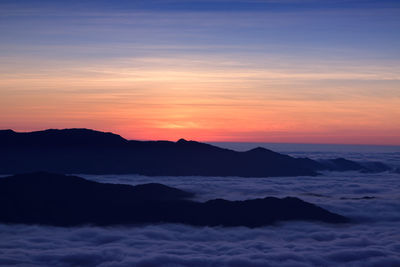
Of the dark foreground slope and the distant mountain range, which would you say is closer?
the dark foreground slope

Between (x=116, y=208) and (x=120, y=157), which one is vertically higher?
(x=120, y=157)

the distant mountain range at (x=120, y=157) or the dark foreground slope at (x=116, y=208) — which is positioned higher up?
the distant mountain range at (x=120, y=157)

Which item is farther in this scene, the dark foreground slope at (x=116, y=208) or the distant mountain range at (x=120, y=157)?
the distant mountain range at (x=120, y=157)

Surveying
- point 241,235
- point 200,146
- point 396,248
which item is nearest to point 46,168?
point 200,146

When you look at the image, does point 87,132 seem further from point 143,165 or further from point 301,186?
point 301,186

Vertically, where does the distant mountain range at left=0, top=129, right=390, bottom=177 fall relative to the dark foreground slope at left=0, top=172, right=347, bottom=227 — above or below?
above
